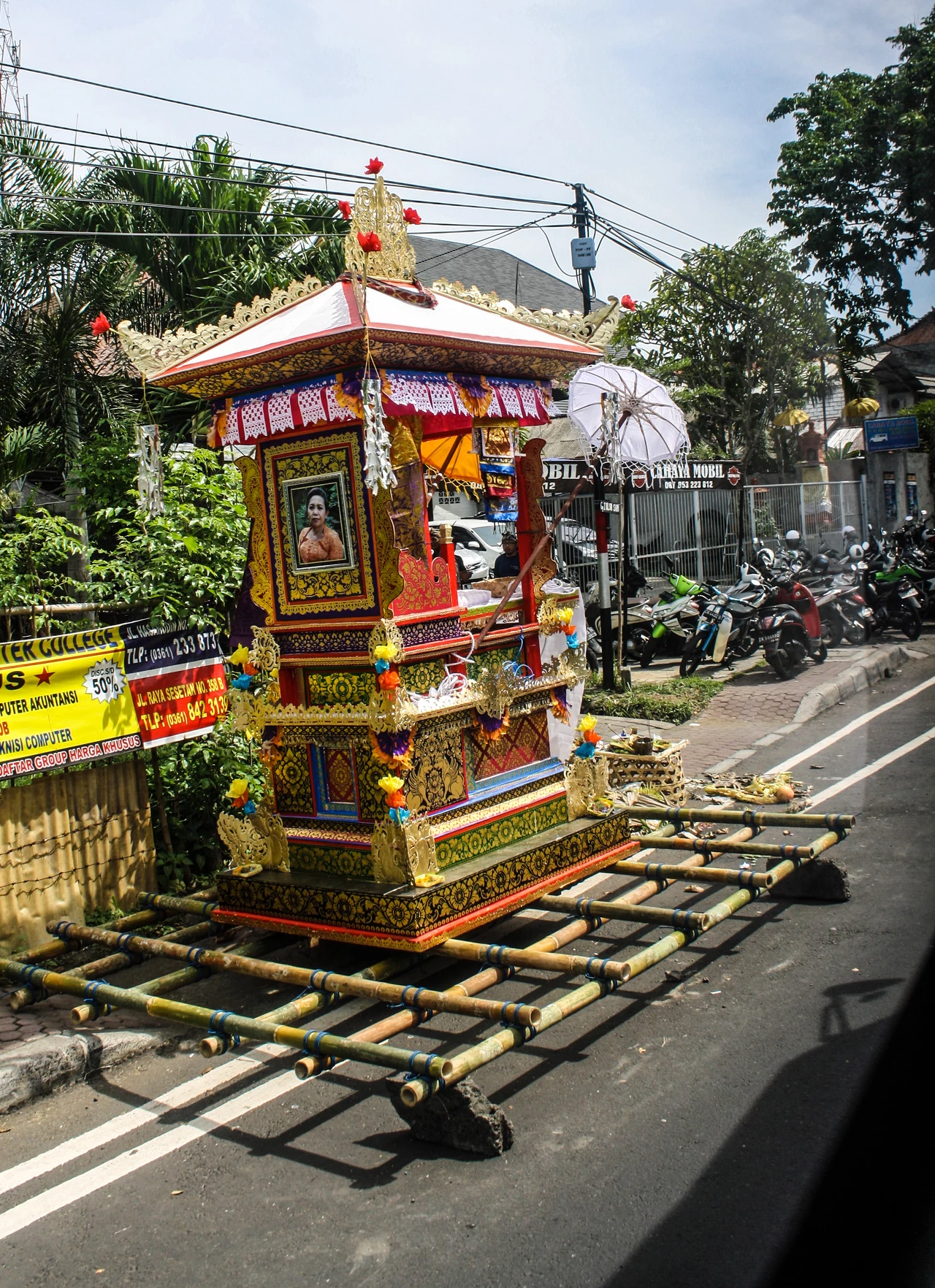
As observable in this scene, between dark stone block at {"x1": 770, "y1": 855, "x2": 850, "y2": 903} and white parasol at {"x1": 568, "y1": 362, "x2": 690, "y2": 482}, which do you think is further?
white parasol at {"x1": 568, "y1": 362, "x2": 690, "y2": 482}

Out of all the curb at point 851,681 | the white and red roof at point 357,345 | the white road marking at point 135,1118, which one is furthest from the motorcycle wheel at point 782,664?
the white road marking at point 135,1118

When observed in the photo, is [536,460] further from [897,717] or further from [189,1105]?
[897,717]

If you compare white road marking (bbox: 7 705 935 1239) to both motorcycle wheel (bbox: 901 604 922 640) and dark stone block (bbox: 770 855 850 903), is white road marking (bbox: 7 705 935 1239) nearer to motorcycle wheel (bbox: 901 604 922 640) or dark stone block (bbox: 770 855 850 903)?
dark stone block (bbox: 770 855 850 903)

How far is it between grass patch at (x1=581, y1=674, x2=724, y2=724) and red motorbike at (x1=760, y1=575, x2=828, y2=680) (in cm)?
71

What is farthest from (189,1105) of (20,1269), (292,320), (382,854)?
(292,320)

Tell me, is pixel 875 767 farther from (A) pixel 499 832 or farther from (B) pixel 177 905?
(B) pixel 177 905

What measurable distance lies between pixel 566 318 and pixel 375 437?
1853 mm

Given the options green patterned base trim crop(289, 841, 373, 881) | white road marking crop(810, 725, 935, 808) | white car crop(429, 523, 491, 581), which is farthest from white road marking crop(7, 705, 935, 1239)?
white car crop(429, 523, 491, 581)

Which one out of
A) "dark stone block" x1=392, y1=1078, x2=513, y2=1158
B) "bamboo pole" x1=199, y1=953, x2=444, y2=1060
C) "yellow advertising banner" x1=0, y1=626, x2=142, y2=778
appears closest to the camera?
"dark stone block" x1=392, y1=1078, x2=513, y2=1158

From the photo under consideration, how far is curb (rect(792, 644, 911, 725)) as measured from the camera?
10922 millimetres

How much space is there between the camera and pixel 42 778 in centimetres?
553

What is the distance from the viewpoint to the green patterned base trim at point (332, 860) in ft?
16.4

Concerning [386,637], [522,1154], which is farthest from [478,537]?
[522,1154]

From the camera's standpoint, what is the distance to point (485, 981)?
163 inches
